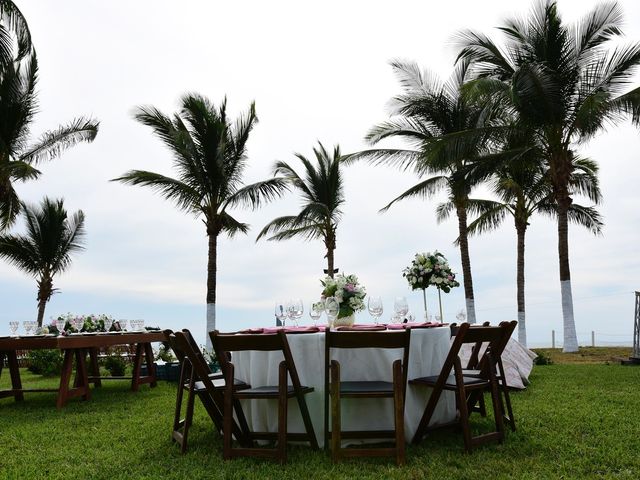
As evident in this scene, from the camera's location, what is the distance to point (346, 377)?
4645 millimetres

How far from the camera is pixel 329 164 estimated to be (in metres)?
20.5

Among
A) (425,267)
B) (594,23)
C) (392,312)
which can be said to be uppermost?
(594,23)

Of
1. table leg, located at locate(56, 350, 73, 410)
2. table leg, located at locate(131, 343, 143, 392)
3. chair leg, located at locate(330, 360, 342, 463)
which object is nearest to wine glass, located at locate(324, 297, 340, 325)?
chair leg, located at locate(330, 360, 342, 463)

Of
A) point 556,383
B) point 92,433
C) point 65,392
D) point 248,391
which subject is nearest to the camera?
point 248,391

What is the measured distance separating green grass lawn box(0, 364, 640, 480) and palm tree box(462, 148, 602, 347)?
1093 cm

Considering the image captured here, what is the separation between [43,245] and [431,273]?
1694cm

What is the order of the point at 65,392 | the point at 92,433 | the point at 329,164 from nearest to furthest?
1. the point at 92,433
2. the point at 65,392
3. the point at 329,164

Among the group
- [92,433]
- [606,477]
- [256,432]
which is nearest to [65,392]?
[92,433]

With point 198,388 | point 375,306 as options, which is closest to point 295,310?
point 375,306

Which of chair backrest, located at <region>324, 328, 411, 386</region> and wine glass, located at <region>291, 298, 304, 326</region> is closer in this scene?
chair backrest, located at <region>324, 328, 411, 386</region>

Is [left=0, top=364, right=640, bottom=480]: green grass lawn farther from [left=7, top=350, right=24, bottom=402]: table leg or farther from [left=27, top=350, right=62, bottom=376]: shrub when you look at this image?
[left=27, top=350, right=62, bottom=376]: shrub

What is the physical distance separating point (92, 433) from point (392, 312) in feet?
9.81

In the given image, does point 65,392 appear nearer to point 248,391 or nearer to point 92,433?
point 92,433

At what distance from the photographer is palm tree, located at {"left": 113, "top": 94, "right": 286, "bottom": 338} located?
15328 millimetres
